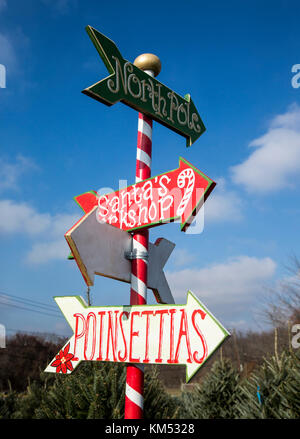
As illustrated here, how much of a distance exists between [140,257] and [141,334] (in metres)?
0.79

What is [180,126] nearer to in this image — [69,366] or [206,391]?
[69,366]

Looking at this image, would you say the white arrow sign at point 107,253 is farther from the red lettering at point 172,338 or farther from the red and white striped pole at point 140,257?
the red lettering at point 172,338

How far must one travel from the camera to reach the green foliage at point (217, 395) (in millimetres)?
8031

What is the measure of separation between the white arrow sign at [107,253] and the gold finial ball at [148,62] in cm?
180

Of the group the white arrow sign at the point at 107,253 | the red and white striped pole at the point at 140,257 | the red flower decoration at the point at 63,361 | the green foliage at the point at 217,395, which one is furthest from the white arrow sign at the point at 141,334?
the green foliage at the point at 217,395

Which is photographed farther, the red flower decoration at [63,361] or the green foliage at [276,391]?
the green foliage at [276,391]

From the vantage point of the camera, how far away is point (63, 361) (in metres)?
3.65

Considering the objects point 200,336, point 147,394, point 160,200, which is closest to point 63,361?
point 200,336

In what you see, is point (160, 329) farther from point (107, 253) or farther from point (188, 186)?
point (188, 186)

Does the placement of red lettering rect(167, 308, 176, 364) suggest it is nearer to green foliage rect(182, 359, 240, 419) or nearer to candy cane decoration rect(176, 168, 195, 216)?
candy cane decoration rect(176, 168, 195, 216)
